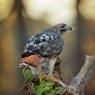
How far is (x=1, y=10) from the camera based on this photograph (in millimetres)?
3492

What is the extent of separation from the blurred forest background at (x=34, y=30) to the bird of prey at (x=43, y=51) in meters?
1.65

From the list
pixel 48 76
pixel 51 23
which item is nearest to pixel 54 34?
pixel 48 76

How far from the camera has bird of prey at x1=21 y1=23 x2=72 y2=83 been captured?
5.02ft

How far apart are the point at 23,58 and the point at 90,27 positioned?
2.00 m

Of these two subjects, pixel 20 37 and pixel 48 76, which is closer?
pixel 48 76

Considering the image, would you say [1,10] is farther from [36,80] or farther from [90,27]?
[36,80]

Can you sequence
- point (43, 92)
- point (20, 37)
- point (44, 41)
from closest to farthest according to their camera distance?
point (43, 92)
point (44, 41)
point (20, 37)

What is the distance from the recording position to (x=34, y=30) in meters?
3.41

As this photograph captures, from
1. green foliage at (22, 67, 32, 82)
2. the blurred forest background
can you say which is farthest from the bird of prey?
the blurred forest background

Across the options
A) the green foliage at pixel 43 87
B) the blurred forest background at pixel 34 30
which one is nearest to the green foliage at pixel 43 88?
the green foliage at pixel 43 87

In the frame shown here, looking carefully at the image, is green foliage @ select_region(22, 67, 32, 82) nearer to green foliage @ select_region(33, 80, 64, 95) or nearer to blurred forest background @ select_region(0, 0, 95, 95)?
green foliage @ select_region(33, 80, 64, 95)

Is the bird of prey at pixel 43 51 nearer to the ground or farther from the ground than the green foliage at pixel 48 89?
farther from the ground

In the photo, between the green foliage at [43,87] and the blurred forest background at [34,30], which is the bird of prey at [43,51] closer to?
the green foliage at [43,87]

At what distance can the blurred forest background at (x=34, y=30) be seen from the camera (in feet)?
11.1
